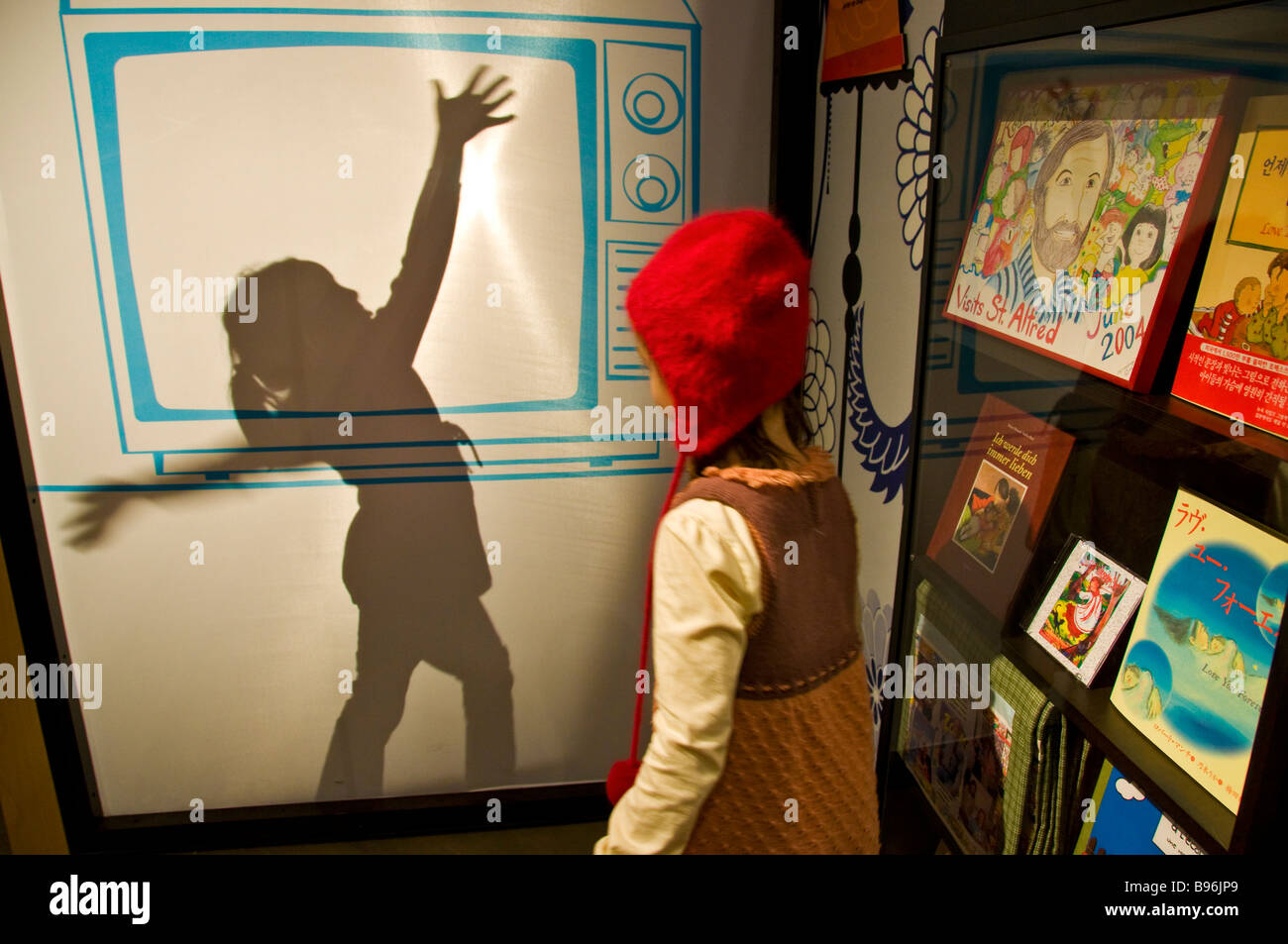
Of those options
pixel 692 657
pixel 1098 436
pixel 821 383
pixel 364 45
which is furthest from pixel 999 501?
pixel 364 45

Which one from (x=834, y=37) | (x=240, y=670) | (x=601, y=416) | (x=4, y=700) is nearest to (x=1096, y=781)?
(x=601, y=416)

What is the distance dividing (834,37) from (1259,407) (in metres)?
1.65

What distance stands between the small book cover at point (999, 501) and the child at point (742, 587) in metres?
0.45

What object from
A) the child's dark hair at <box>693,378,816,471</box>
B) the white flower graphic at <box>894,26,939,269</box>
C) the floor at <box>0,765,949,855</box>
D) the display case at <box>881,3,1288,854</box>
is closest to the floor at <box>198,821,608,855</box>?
the floor at <box>0,765,949,855</box>

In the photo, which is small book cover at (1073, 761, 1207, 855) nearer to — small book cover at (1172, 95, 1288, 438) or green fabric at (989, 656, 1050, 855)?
green fabric at (989, 656, 1050, 855)

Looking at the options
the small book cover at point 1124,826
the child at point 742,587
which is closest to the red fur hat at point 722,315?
the child at point 742,587

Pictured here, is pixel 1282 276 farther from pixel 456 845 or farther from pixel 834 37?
pixel 456 845

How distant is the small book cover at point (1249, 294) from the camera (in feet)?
3.41

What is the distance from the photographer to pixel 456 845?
2.68 meters

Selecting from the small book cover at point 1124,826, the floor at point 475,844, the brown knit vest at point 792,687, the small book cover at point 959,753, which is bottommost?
the floor at point 475,844

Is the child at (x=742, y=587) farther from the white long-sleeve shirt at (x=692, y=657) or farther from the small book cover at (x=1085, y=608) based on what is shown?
the small book cover at (x=1085, y=608)

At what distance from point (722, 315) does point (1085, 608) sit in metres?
0.77

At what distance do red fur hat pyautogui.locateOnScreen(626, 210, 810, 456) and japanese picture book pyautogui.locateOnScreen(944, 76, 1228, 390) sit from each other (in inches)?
18.7

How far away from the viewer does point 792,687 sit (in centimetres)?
113
